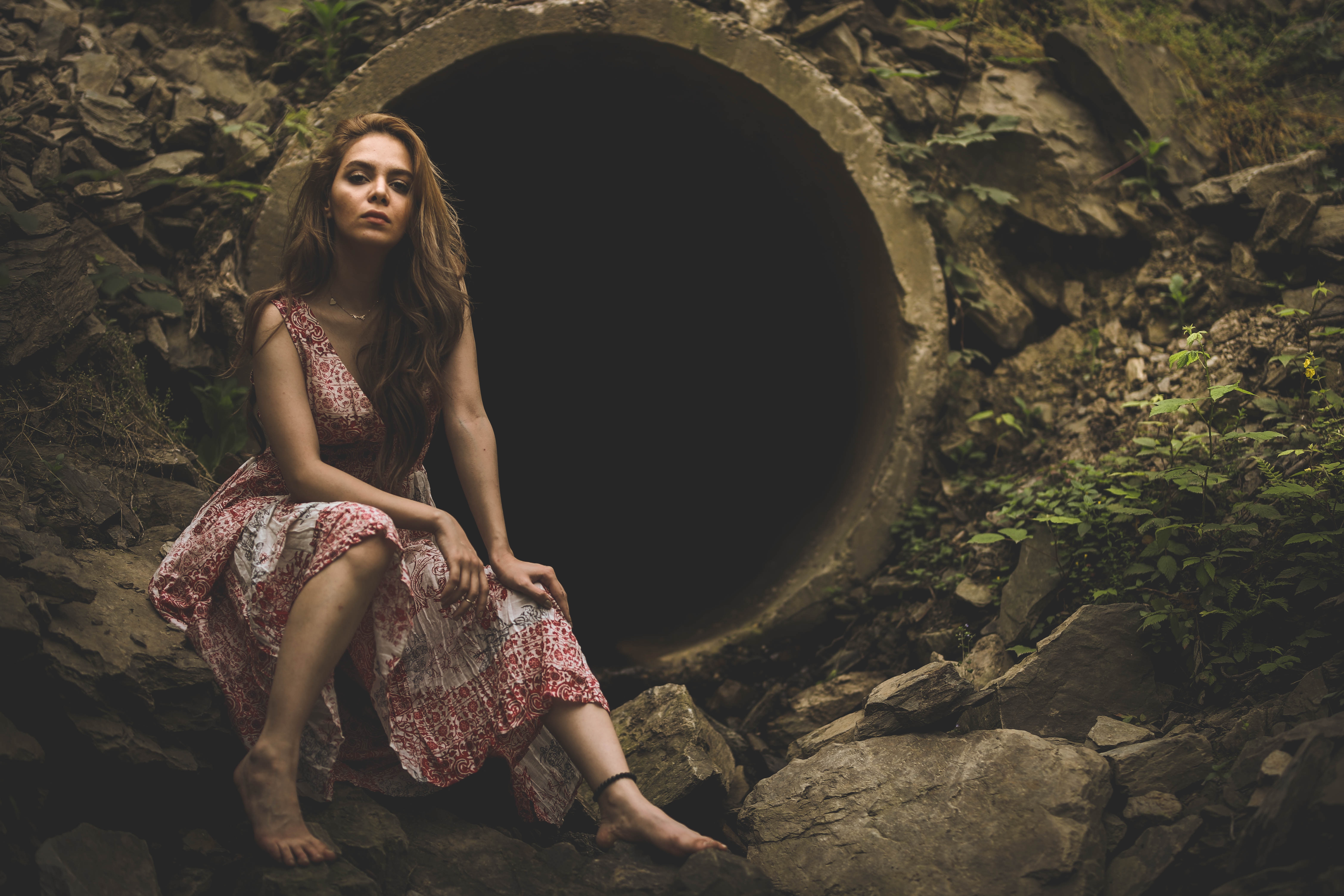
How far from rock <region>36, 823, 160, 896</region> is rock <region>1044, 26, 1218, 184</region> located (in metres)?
4.32

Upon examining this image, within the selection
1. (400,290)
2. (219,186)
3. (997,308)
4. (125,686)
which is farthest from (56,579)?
(997,308)

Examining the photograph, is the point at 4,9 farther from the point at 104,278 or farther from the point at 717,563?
the point at 717,563

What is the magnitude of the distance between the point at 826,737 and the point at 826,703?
0.43 m

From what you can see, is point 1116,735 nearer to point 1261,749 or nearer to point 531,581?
point 1261,749

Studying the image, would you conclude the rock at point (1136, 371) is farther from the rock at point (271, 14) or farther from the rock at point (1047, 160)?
the rock at point (271, 14)

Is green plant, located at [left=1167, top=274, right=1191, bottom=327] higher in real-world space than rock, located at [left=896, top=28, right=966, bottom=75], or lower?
lower

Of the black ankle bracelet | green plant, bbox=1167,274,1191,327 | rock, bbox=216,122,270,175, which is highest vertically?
rock, bbox=216,122,270,175

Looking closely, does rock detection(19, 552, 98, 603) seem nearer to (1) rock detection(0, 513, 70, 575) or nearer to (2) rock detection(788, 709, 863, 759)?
→ (1) rock detection(0, 513, 70, 575)

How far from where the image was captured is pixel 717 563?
4914 millimetres

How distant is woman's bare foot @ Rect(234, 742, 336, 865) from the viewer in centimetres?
173

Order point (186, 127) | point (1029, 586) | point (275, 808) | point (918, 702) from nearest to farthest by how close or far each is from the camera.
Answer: point (275, 808)
point (918, 702)
point (1029, 586)
point (186, 127)

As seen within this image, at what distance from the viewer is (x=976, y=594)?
10.5 ft

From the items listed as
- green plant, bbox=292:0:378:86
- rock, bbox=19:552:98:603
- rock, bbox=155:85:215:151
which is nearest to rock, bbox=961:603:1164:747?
rock, bbox=19:552:98:603

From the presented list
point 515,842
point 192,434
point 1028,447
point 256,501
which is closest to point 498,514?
point 256,501
